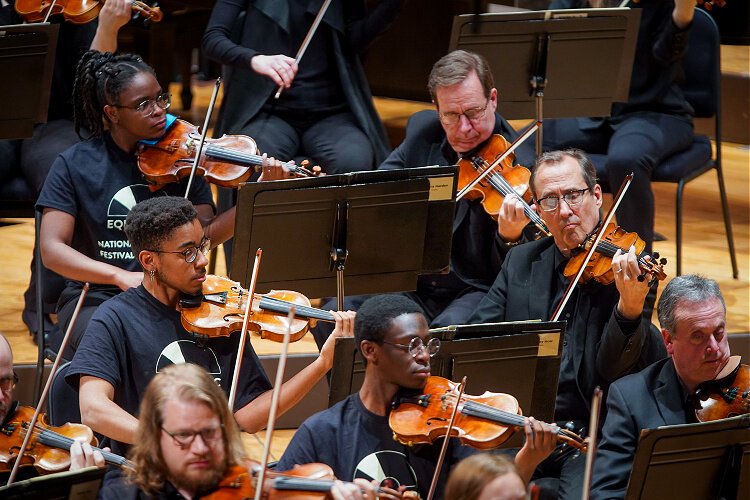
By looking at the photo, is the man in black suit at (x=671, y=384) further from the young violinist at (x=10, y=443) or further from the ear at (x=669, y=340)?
the young violinist at (x=10, y=443)

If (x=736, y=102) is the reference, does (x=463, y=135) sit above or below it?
above

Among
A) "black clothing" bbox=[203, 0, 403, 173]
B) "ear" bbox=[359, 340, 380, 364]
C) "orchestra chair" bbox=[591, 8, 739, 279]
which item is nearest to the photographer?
"ear" bbox=[359, 340, 380, 364]

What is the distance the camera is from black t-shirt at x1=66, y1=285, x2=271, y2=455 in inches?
114

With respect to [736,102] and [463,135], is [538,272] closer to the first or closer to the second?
[463,135]

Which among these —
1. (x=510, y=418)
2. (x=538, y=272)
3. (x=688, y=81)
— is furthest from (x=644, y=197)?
(x=510, y=418)

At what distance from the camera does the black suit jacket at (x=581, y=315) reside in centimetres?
305

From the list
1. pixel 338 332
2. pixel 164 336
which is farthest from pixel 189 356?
pixel 338 332

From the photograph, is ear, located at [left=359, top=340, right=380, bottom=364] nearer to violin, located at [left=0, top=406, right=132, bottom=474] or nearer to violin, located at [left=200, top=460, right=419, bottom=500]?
violin, located at [left=200, top=460, right=419, bottom=500]

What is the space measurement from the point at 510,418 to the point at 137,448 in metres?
0.79

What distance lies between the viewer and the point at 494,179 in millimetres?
3600

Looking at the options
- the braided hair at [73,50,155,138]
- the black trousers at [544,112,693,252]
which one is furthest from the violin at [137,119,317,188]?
the black trousers at [544,112,693,252]

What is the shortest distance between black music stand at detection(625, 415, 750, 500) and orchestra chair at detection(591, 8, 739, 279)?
6.50 ft

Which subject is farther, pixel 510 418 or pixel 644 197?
pixel 644 197

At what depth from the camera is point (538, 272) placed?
330 cm
